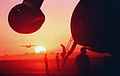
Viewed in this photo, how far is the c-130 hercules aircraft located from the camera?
204 centimetres

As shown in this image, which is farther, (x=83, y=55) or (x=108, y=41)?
(x=83, y=55)

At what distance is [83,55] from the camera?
25.0 feet

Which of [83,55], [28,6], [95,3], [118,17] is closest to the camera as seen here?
[118,17]

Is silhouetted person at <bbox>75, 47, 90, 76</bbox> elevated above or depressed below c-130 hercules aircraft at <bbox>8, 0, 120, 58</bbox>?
below

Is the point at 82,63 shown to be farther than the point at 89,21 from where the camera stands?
Yes

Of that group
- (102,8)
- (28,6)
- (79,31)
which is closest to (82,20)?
(79,31)

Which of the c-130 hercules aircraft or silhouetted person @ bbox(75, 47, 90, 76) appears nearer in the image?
the c-130 hercules aircraft

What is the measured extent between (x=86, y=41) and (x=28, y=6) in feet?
3.11

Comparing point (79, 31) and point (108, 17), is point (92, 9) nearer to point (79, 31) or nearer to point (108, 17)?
point (108, 17)

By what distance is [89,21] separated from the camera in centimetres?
220

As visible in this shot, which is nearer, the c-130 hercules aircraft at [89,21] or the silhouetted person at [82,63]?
the c-130 hercules aircraft at [89,21]

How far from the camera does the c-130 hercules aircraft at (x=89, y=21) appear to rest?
2045 millimetres

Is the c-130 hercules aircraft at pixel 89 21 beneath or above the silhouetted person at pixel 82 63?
above

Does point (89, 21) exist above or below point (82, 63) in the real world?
above
